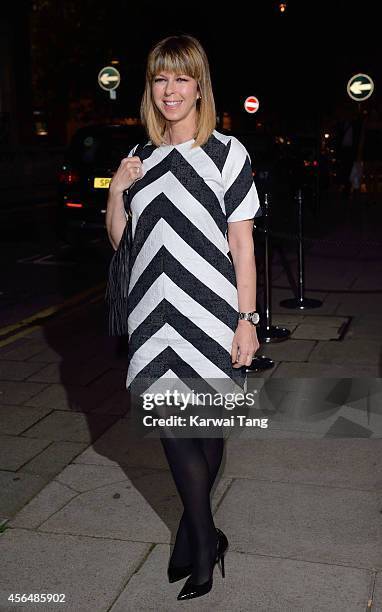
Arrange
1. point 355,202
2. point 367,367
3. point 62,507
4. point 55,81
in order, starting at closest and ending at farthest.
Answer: point 62,507 < point 367,367 < point 355,202 < point 55,81

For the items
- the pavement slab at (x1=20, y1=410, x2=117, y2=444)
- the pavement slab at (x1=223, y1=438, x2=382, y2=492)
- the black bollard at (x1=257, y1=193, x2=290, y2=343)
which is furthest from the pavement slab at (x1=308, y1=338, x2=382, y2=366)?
the pavement slab at (x1=20, y1=410, x2=117, y2=444)

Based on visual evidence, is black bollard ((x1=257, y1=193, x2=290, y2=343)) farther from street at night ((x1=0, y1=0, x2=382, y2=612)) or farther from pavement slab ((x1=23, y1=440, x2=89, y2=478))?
pavement slab ((x1=23, y1=440, x2=89, y2=478))

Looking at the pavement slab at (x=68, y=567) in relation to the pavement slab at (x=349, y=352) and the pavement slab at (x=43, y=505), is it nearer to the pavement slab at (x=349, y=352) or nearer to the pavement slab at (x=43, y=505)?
the pavement slab at (x=43, y=505)

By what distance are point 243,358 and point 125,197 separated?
27.9 inches

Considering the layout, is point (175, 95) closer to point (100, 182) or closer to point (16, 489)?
point (16, 489)

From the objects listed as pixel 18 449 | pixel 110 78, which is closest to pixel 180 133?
pixel 18 449

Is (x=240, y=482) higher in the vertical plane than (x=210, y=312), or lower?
lower

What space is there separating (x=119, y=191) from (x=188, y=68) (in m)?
0.48

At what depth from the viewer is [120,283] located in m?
2.92

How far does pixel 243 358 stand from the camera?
9.43ft

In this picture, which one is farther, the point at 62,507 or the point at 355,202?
the point at 355,202

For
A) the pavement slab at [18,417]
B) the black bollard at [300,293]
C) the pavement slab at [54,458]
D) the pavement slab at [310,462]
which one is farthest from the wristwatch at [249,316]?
the black bollard at [300,293]

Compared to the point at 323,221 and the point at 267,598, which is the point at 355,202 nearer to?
the point at 323,221

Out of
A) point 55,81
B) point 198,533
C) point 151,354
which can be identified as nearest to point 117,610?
point 198,533
